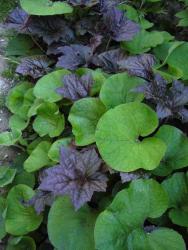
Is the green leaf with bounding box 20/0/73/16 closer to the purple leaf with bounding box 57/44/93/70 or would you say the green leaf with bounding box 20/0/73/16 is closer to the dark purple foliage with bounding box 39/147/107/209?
the purple leaf with bounding box 57/44/93/70

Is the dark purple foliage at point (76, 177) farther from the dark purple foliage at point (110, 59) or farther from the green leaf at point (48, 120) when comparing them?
the dark purple foliage at point (110, 59)

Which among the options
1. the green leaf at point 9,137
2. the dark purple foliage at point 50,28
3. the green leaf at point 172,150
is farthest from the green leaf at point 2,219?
the dark purple foliage at point 50,28

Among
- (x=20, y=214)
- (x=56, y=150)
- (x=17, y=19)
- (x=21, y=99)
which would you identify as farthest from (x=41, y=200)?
(x=17, y=19)

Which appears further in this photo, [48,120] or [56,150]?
[48,120]

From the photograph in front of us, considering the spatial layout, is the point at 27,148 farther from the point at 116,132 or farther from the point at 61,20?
the point at 61,20

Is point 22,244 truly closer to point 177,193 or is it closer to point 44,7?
point 177,193

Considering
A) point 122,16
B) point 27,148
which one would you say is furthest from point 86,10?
point 27,148
